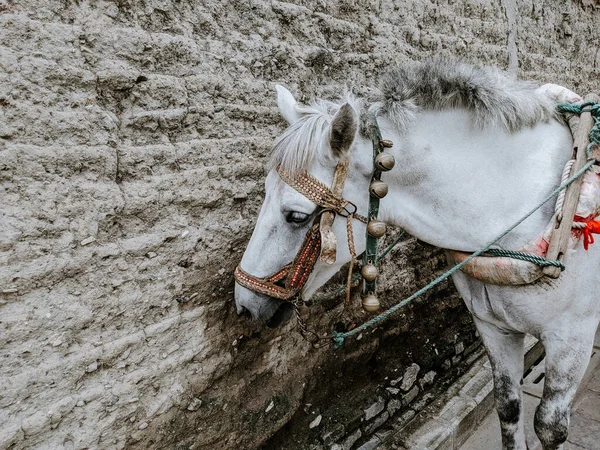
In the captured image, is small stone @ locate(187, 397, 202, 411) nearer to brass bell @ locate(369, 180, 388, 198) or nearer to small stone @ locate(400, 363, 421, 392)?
brass bell @ locate(369, 180, 388, 198)

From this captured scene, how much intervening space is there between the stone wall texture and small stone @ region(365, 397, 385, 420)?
3 cm

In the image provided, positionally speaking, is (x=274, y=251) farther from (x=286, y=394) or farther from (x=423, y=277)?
(x=423, y=277)

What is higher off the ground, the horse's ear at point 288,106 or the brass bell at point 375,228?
the horse's ear at point 288,106

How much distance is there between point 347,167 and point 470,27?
248cm

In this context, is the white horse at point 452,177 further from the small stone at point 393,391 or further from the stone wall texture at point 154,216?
the small stone at point 393,391

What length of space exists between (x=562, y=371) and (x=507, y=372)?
33 cm

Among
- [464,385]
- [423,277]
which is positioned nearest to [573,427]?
[464,385]

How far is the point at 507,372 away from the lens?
2.06m

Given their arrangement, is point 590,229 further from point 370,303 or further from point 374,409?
point 374,409

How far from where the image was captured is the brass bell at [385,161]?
1.49 meters

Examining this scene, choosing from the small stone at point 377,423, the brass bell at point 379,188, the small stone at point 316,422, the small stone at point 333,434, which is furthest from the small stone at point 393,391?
the brass bell at point 379,188

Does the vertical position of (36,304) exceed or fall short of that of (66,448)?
it exceeds it

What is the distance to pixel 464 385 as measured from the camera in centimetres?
299

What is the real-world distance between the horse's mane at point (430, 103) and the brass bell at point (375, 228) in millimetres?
302
